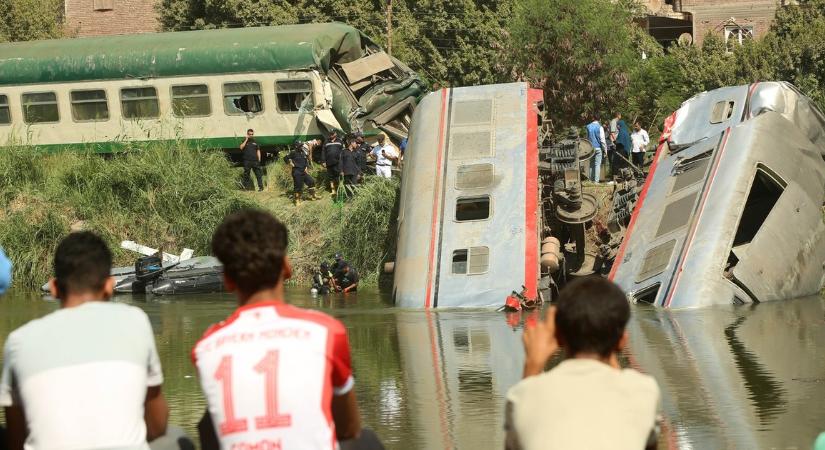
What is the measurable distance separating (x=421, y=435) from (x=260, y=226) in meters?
5.92

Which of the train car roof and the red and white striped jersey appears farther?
the train car roof

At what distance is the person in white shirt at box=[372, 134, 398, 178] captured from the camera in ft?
91.7

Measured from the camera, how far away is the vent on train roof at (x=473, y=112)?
23.5 m

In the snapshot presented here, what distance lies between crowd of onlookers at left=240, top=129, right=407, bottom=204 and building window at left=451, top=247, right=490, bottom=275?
673cm

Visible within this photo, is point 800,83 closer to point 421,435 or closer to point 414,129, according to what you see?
point 414,129

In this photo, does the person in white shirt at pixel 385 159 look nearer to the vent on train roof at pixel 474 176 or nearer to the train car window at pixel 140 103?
the vent on train roof at pixel 474 176

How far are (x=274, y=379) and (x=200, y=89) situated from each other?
89.1ft

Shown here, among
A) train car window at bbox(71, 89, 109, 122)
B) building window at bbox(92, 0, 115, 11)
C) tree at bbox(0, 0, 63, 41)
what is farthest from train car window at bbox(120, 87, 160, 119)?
building window at bbox(92, 0, 115, 11)

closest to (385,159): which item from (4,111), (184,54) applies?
(184,54)

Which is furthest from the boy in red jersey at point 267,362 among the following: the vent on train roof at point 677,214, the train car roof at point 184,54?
the train car roof at point 184,54

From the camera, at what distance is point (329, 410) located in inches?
181

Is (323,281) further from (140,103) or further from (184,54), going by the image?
(140,103)

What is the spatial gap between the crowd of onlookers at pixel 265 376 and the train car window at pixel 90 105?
2745 cm

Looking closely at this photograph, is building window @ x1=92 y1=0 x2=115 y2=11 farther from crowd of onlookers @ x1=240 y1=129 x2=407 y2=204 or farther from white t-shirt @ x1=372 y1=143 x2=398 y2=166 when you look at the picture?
white t-shirt @ x1=372 y1=143 x2=398 y2=166
